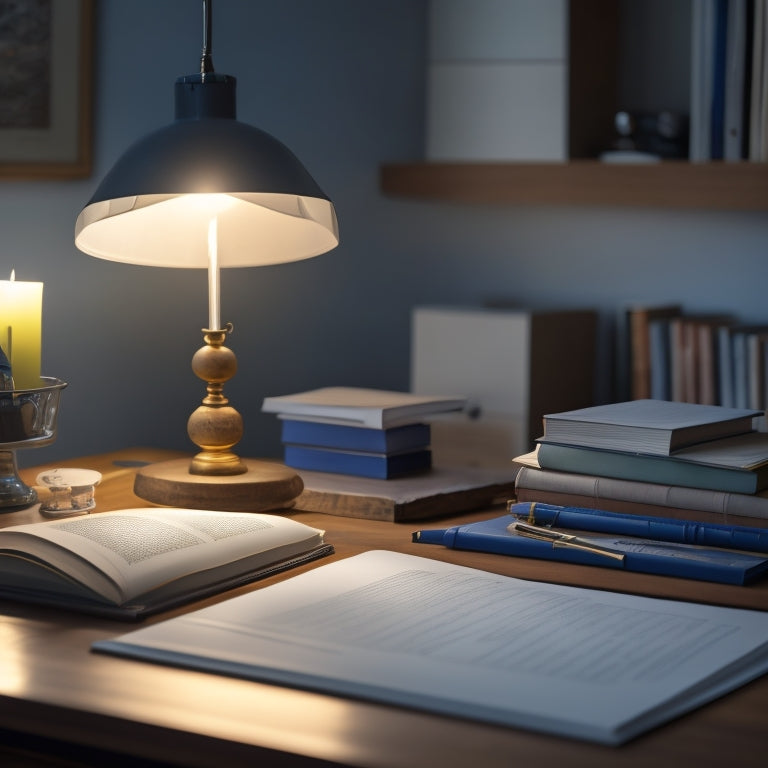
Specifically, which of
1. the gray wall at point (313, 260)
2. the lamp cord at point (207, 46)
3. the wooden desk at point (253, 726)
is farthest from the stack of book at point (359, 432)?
the gray wall at point (313, 260)

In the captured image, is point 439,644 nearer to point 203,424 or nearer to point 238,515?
point 238,515

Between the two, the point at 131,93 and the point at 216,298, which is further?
the point at 131,93

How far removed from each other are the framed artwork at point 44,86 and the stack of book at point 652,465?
5.79 feet

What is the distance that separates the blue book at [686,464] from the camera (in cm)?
114

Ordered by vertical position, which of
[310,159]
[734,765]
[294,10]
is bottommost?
[734,765]

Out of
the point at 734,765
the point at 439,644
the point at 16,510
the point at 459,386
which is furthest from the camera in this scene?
the point at 459,386

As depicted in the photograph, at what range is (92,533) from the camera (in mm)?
1065

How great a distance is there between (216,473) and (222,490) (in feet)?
0.19

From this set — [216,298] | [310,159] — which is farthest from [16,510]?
[310,159]

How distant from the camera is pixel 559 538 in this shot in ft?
3.75

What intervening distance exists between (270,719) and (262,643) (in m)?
0.12

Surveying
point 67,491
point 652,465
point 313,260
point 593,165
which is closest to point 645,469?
point 652,465

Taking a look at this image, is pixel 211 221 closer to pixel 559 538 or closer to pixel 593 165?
pixel 559 538

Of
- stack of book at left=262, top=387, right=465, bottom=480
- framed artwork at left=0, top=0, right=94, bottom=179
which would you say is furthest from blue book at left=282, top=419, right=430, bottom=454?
framed artwork at left=0, top=0, right=94, bottom=179
